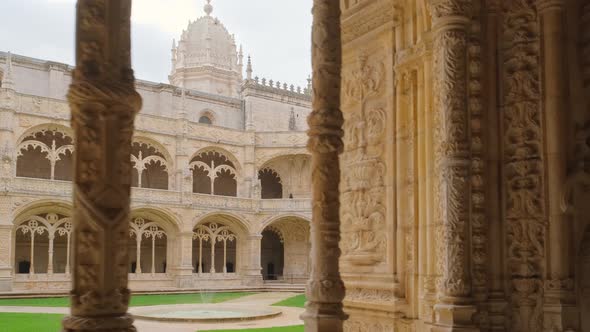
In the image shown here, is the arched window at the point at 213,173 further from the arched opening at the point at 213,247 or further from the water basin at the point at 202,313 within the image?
the water basin at the point at 202,313

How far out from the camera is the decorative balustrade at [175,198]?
80.2ft

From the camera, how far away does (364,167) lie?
608 cm

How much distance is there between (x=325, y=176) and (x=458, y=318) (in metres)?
1.46

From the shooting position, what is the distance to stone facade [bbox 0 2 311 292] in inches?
974

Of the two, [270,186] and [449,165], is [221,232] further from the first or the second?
[449,165]

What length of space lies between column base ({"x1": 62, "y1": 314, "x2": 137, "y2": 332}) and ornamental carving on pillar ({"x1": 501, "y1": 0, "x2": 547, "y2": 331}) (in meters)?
3.13

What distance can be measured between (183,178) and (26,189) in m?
7.27

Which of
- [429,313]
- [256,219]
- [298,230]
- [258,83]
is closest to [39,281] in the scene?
[256,219]

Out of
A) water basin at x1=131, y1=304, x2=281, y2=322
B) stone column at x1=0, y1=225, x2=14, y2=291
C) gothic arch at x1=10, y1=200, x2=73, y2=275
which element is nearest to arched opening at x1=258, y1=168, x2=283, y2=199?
gothic arch at x1=10, y1=200, x2=73, y2=275

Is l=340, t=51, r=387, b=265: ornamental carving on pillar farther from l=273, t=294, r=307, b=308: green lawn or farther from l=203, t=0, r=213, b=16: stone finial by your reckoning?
l=203, t=0, r=213, b=16: stone finial

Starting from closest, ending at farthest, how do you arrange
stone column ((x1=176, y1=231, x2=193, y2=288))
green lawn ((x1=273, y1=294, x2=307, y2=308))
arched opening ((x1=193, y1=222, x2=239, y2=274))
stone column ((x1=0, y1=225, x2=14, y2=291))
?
green lawn ((x1=273, y1=294, x2=307, y2=308)), stone column ((x1=0, y1=225, x2=14, y2=291)), stone column ((x1=176, y1=231, x2=193, y2=288)), arched opening ((x1=193, y1=222, x2=239, y2=274))

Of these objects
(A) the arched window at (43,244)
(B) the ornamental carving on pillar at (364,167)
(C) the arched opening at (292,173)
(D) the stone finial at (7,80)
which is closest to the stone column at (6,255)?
(A) the arched window at (43,244)

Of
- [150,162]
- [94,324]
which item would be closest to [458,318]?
[94,324]

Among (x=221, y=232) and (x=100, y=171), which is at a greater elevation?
(x=100, y=171)
